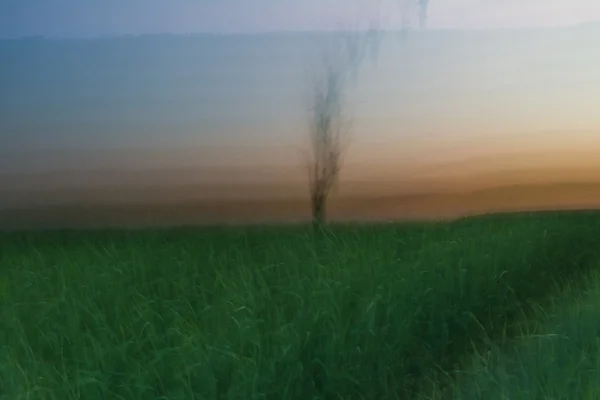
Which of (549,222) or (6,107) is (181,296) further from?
(549,222)

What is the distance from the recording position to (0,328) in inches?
81.9

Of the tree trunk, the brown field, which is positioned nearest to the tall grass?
the brown field

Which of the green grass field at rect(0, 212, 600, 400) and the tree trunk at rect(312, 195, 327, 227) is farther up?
the tree trunk at rect(312, 195, 327, 227)

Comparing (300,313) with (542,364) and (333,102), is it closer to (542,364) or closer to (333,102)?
(542,364)

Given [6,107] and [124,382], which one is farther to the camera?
[6,107]

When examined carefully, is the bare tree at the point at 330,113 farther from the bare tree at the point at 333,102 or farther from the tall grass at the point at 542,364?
the tall grass at the point at 542,364

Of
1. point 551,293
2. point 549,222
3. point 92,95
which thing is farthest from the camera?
point 549,222

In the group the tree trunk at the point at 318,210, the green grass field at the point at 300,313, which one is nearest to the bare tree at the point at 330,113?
the tree trunk at the point at 318,210

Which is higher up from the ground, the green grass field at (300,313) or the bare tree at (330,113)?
the bare tree at (330,113)

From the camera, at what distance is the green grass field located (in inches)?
69.4

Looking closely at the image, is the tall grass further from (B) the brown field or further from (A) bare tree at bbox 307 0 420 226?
(A) bare tree at bbox 307 0 420 226

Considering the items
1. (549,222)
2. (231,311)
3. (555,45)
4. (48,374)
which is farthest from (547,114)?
(48,374)

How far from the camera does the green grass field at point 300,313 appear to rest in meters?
1.76

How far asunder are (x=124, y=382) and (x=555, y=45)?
8.14ft
